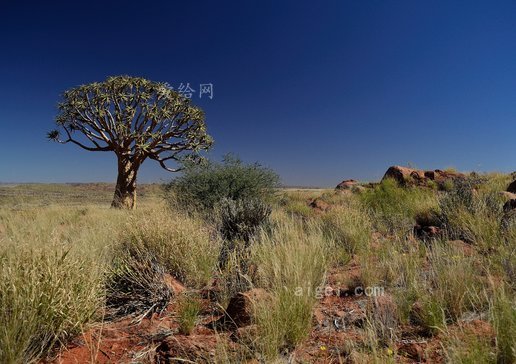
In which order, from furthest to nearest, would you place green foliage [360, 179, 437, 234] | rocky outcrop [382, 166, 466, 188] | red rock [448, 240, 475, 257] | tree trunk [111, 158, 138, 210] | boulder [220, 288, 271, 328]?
tree trunk [111, 158, 138, 210]
rocky outcrop [382, 166, 466, 188]
green foliage [360, 179, 437, 234]
red rock [448, 240, 475, 257]
boulder [220, 288, 271, 328]

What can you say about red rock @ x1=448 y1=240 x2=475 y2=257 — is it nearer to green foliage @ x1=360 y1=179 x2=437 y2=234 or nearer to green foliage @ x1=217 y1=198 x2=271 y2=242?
green foliage @ x1=360 y1=179 x2=437 y2=234

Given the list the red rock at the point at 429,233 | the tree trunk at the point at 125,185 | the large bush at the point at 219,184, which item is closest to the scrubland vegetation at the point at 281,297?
the red rock at the point at 429,233

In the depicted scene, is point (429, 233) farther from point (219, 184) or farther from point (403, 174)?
point (403, 174)

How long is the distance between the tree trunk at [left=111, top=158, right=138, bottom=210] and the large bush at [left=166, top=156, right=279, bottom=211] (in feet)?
9.09

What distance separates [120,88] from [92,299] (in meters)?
14.1

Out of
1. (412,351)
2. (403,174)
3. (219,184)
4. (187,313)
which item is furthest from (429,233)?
(403,174)

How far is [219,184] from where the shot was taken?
1141cm

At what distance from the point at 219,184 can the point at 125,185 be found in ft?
18.8

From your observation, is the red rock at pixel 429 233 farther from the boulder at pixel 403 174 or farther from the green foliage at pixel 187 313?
the boulder at pixel 403 174

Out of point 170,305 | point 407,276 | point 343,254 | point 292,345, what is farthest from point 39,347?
point 343,254

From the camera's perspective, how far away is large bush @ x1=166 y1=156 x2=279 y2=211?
36.2 ft

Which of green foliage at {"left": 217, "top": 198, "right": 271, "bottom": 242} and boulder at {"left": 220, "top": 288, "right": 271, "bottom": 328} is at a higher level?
green foliage at {"left": 217, "top": 198, "right": 271, "bottom": 242}

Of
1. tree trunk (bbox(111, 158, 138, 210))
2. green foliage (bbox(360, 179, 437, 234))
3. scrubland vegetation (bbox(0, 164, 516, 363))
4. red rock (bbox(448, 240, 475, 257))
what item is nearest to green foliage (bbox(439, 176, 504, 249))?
scrubland vegetation (bbox(0, 164, 516, 363))

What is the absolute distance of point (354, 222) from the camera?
6438 mm
